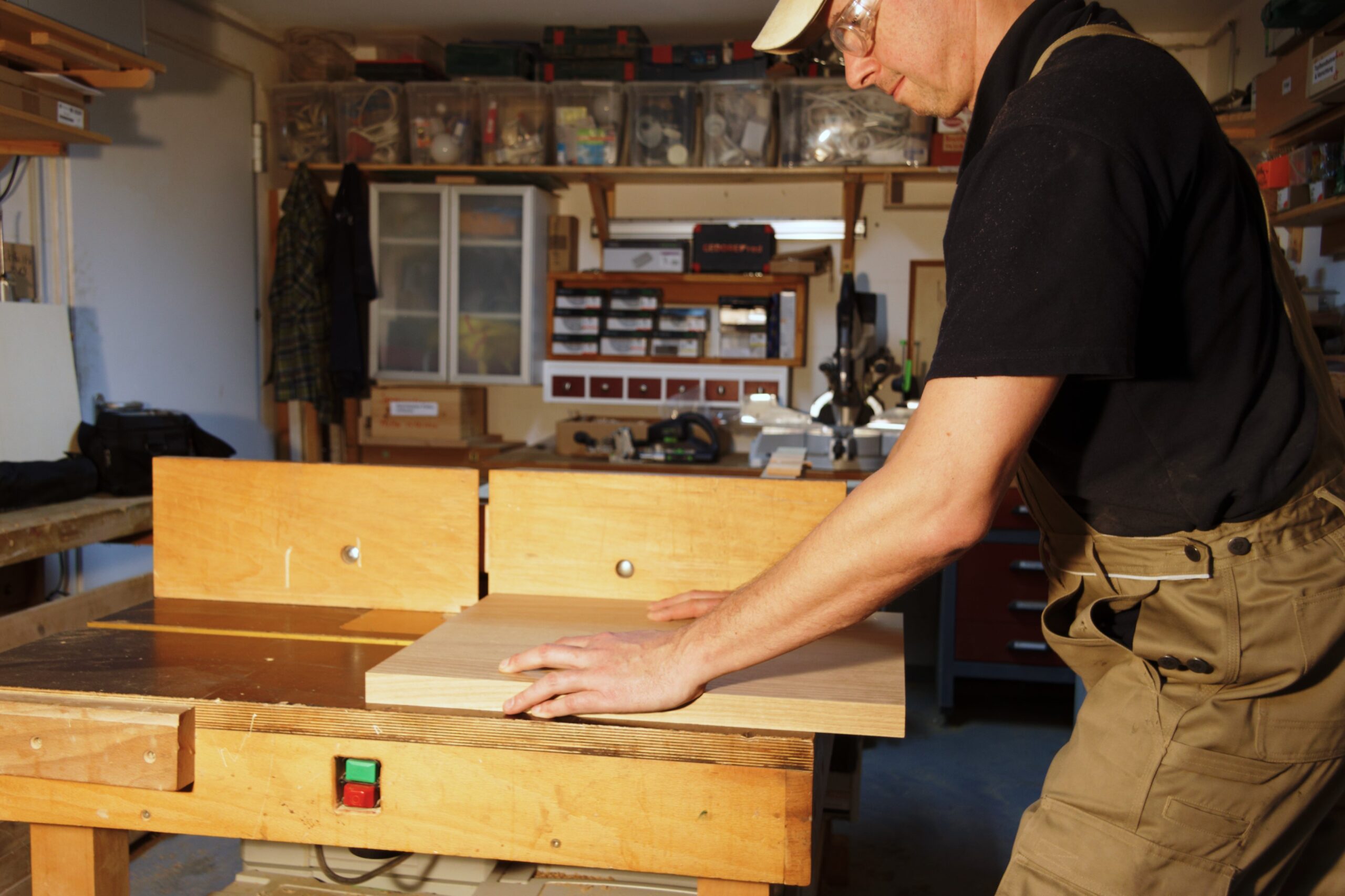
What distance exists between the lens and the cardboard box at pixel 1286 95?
246 centimetres

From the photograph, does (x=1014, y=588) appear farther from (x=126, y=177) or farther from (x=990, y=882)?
(x=126, y=177)

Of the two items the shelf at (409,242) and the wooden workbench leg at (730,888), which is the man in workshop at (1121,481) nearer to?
the wooden workbench leg at (730,888)

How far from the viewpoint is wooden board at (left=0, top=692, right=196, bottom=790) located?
3.23 ft

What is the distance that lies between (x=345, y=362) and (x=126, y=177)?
1135 millimetres

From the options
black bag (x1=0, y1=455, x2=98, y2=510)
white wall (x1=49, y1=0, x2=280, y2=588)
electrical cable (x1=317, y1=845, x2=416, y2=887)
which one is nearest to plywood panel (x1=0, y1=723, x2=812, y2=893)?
electrical cable (x1=317, y1=845, x2=416, y2=887)

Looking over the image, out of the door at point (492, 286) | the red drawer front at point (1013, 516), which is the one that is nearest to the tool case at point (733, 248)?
the door at point (492, 286)

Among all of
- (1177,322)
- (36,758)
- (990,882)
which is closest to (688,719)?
(1177,322)

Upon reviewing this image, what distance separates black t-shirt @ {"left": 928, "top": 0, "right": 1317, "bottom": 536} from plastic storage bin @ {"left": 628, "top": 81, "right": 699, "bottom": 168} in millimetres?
3497

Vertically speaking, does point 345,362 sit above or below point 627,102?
below

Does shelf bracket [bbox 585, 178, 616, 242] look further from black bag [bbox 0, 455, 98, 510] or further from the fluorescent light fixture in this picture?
black bag [bbox 0, 455, 98, 510]

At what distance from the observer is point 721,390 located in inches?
178

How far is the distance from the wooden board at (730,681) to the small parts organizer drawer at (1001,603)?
2.31 m

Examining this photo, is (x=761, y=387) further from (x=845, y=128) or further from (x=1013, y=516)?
(x=1013, y=516)

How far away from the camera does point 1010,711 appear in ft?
11.6
